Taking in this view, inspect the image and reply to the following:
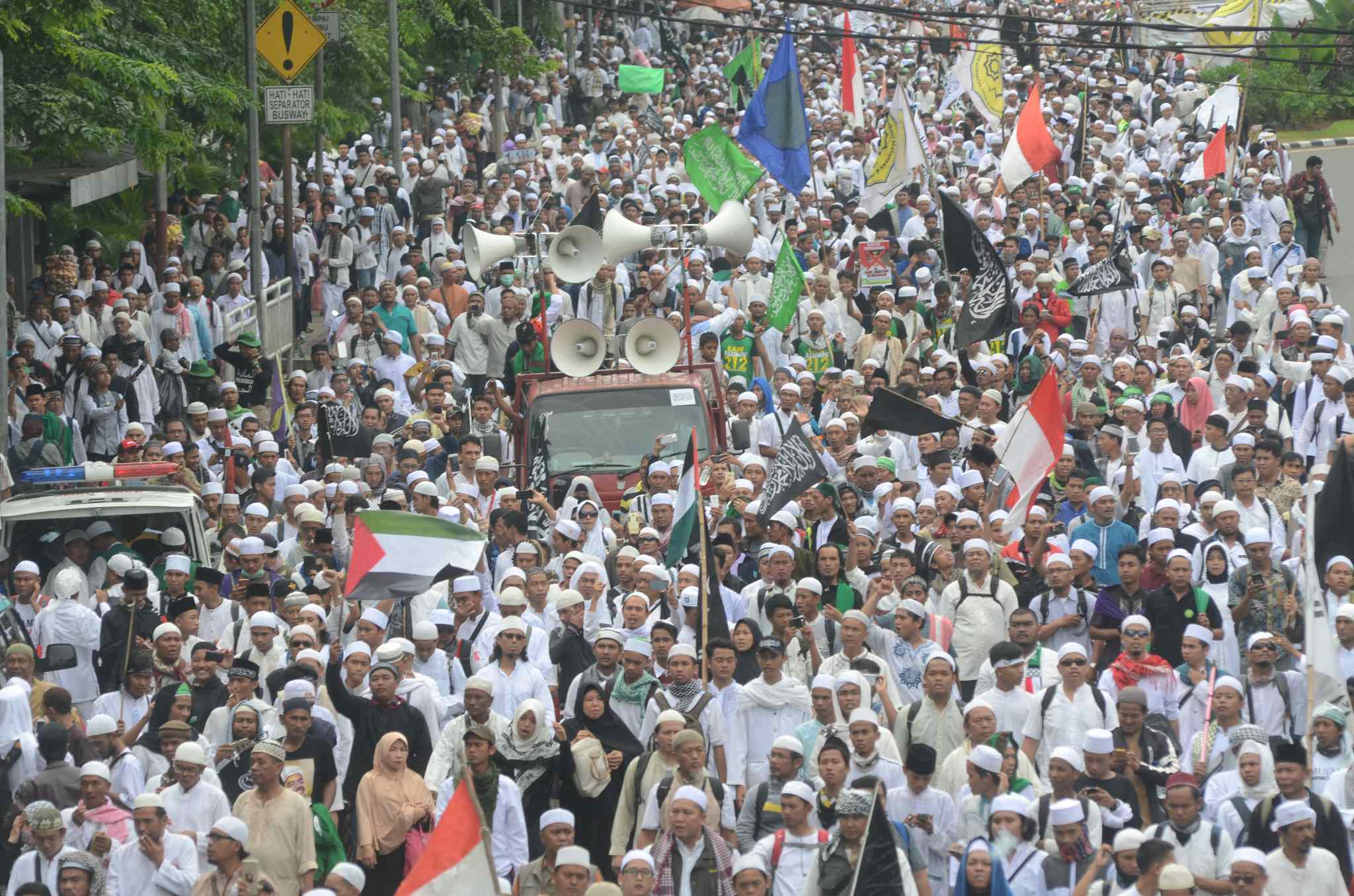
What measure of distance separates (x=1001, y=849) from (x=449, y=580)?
458cm

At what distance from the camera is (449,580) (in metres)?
13.5

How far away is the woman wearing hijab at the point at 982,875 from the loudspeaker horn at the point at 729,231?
9.79 m

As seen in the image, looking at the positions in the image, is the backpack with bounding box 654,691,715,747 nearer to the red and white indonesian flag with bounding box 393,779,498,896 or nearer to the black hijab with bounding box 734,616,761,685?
the black hijab with bounding box 734,616,761,685

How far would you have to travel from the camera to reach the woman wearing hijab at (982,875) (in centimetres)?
944

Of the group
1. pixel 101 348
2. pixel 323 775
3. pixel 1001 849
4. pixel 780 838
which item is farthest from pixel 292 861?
pixel 101 348

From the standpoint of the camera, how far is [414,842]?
35.6 feet

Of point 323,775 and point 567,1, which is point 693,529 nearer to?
point 323,775

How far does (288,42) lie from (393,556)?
1097 cm

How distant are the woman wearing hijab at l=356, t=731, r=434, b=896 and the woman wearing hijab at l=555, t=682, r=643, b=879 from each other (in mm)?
719

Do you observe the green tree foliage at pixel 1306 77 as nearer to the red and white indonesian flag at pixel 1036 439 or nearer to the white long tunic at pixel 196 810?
the red and white indonesian flag at pixel 1036 439

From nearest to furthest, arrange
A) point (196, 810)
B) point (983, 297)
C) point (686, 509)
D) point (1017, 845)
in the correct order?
point (1017, 845) → point (196, 810) → point (686, 509) → point (983, 297)

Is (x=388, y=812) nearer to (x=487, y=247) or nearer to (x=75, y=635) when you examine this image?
(x=75, y=635)

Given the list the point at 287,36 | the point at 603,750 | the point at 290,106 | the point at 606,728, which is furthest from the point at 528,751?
the point at 287,36

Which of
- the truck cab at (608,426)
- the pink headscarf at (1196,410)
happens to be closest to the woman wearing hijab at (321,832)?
the truck cab at (608,426)
